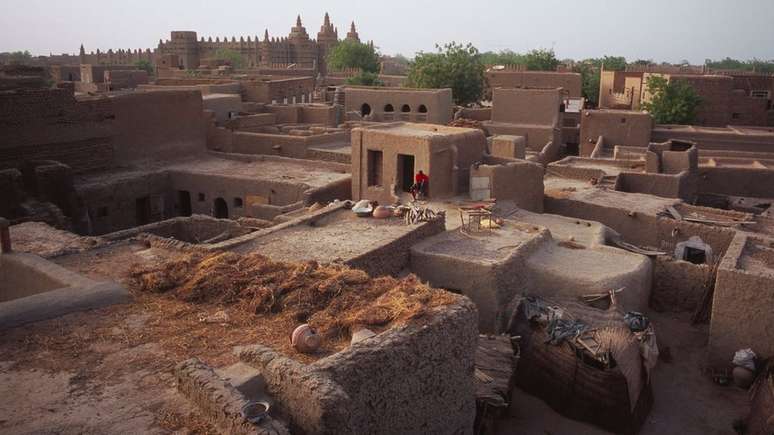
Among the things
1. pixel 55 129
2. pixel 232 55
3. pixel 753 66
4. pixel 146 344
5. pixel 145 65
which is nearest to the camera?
pixel 146 344

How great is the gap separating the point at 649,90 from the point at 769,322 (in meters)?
25.9

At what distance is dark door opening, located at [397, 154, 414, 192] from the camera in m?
18.3

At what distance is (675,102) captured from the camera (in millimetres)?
33469

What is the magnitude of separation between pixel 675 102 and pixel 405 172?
20.6m

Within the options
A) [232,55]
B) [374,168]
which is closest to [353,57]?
[232,55]

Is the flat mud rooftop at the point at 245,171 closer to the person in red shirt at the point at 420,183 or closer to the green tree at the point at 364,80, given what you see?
the person in red shirt at the point at 420,183

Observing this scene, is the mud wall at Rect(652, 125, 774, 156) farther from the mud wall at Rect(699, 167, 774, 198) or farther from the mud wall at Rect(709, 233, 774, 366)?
the mud wall at Rect(709, 233, 774, 366)

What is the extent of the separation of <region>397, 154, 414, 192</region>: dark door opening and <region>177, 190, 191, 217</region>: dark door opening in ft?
24.3

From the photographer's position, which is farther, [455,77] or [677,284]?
[455,77]

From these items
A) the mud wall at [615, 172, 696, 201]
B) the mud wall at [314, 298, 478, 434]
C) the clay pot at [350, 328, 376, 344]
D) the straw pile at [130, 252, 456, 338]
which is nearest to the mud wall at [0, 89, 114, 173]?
the straw pile at [130, 252, 456, 338]

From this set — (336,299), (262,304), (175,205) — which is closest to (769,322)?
(336,299)

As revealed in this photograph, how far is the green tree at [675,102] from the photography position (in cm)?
3334

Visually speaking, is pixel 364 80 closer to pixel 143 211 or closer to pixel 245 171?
pixel 245 171

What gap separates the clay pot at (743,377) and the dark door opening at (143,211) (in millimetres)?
16328
